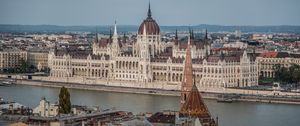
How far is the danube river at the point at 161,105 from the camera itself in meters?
23.0

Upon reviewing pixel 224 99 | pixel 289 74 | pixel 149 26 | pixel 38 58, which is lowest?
pixel 224 99

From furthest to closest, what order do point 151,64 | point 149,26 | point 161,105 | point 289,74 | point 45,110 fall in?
point 149,26, point 151,64, point 289,74, point 161,105, point 45,110

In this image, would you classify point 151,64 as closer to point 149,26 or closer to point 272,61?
point 149,26

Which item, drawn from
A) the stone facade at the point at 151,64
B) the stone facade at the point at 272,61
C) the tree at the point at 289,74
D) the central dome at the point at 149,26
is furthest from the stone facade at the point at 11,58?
the tree at the point at 289,74

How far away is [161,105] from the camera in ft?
90.7

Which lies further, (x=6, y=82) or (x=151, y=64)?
(x=6, y=82)

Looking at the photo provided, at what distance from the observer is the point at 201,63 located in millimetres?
34969

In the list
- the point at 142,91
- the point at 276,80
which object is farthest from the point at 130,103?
the point at 276,80

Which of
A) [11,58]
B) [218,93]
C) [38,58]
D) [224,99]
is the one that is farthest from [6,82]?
[224,99]

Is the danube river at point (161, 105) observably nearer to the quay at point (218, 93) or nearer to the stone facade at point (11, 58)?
the quay at point (218, 93)

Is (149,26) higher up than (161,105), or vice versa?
(149,26)

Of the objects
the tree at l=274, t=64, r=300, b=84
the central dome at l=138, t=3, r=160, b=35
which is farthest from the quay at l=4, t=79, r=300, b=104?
the tree at l=274, t=64, r=300, b=84

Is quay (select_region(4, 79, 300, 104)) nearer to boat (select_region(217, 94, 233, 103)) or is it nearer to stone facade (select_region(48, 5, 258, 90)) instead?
boat (select_region(217, 94, 233, 103))

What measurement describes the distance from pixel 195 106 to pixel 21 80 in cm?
2366
